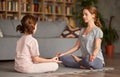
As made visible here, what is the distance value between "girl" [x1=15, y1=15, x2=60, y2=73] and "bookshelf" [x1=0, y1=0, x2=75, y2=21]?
4.32m

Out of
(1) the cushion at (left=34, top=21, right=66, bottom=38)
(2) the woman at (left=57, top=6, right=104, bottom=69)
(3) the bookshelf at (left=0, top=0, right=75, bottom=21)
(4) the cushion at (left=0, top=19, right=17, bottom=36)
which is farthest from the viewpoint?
(3) the bookshelf at (left=0, top=0, right=75, bottom=21)

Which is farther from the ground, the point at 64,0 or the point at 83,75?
the point at 64,0

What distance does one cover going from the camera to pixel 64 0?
939 cm

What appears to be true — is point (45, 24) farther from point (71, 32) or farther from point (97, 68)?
point (97, 68)

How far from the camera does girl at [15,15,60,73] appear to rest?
4.12 metres

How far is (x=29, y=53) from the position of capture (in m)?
4.18

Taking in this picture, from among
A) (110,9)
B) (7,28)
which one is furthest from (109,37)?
(7,28)

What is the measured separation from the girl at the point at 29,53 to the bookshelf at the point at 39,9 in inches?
170

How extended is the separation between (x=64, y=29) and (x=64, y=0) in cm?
244

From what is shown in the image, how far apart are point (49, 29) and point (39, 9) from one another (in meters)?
2.14

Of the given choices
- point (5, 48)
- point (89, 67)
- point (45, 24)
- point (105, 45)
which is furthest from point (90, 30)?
point (105, 45)

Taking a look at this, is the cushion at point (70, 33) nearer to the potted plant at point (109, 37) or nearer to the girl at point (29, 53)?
the potted plant at point (109, 37)

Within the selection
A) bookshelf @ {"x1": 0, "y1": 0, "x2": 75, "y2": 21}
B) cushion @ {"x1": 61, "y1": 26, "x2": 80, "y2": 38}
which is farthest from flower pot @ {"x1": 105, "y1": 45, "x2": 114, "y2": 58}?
cushion @ {"x1": 61, "y1": 26, "x2": 80, "y2": 38}

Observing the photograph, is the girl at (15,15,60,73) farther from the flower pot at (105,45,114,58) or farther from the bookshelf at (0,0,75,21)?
the flower pot at (105,45,114,58)
